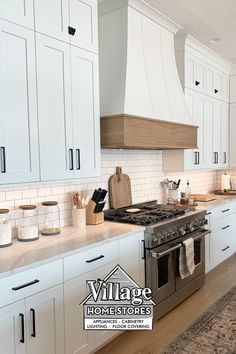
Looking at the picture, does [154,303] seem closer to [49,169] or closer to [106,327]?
[106,327]

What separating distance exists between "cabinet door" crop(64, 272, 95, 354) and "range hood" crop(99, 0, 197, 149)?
1.30 meters

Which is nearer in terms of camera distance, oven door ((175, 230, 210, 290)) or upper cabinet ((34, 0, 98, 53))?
upper cabinet ((34, 0, 98, 53))

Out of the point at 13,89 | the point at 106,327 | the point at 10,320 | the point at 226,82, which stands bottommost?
the point at 106,327

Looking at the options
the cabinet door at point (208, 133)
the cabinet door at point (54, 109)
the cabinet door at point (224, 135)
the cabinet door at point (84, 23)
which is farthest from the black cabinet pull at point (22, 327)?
the cabinet door at point (224, 135)

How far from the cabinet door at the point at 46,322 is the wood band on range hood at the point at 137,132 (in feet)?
4.70

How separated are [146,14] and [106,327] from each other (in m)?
3.01

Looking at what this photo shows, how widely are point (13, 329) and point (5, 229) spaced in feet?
2.31

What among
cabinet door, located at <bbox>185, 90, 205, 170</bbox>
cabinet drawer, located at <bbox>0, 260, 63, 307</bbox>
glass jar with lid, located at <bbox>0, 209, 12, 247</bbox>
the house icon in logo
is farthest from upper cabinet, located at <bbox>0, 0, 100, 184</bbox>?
cabinet door, located at <bbox>185, 90, 205, 170</bbox>

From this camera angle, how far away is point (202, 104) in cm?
440

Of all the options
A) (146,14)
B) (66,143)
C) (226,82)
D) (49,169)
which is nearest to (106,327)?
(49,169)

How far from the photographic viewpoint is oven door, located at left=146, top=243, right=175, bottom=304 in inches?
114

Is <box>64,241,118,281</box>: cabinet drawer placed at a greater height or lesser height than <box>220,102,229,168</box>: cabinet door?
lesser

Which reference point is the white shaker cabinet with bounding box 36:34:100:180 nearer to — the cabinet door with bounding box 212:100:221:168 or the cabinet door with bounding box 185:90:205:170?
the cabinet door with bounding box 185:90:205:170

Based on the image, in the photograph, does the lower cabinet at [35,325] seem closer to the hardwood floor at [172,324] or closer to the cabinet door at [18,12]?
the hardwood floor at [172,324]
